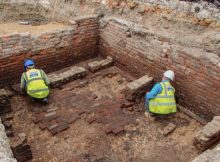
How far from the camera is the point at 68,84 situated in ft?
24.0

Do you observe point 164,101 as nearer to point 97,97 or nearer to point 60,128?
point 97,97

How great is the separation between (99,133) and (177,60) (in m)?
2.26

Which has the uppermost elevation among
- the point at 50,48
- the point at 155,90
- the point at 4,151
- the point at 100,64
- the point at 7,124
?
the point at 4,151

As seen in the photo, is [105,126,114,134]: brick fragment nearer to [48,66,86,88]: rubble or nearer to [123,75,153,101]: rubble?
[123,75,153,101]: rubble

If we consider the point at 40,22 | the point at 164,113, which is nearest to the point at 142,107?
the point at 164,113

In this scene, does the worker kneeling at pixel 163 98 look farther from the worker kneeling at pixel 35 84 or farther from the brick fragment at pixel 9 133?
the brick fragment at pixel 9 133

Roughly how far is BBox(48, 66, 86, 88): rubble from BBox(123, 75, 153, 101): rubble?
1.38 metres

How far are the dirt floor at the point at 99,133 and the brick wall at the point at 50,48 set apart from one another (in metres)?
0.84

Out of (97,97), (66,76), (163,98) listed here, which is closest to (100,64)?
(66,76)

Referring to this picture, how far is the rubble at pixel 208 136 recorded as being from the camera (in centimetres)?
523

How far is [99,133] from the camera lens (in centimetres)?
589

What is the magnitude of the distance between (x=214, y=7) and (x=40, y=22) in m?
5.40

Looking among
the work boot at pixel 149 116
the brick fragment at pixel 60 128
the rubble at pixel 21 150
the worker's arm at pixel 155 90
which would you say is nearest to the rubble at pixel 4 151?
the rubble at pixel 21 150

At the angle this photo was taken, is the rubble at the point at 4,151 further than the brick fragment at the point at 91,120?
No
